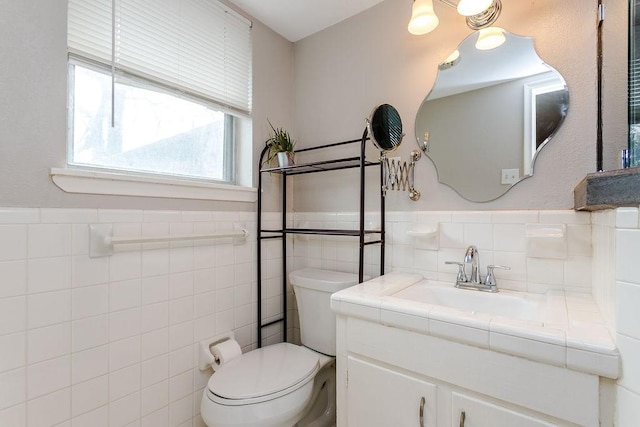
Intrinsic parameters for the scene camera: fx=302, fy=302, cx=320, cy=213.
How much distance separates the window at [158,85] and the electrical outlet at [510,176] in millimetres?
1309

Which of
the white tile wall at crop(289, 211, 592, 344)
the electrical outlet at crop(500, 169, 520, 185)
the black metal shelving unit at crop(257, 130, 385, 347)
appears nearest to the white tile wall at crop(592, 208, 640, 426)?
the white tile wall at crop(289, 211, 592, 344)

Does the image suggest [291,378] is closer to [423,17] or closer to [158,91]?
[158,91]

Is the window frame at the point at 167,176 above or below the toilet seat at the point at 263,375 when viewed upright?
above

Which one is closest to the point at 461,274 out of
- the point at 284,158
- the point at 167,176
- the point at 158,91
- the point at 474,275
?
the point at 474,275

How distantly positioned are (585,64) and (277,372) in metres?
1.67

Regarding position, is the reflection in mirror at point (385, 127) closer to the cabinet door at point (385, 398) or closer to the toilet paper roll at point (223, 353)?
the cabinet door at point (385, 398)

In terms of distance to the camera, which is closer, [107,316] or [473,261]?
[107,316]

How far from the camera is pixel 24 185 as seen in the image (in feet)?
3.15

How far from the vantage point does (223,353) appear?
141 cm

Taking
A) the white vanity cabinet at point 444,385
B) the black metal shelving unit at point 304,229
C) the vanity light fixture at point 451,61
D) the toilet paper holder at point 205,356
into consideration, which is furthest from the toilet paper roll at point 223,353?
the vanity light fixture at point 451,61

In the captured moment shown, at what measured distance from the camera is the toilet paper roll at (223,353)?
4.61ft

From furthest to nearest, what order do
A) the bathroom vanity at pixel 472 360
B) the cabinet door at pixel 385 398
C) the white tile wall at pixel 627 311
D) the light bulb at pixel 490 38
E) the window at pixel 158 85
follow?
the light bulb at pixel 490 38 → the window at pixel 158 85 → the cabinet door at pixel 385 398 → the bathroom vanity at pixel 472 360 → the white tile wall at pixel 627 311

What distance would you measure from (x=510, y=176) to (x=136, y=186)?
1509mm

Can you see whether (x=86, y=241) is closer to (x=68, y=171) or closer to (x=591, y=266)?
(x=68, y=171)
